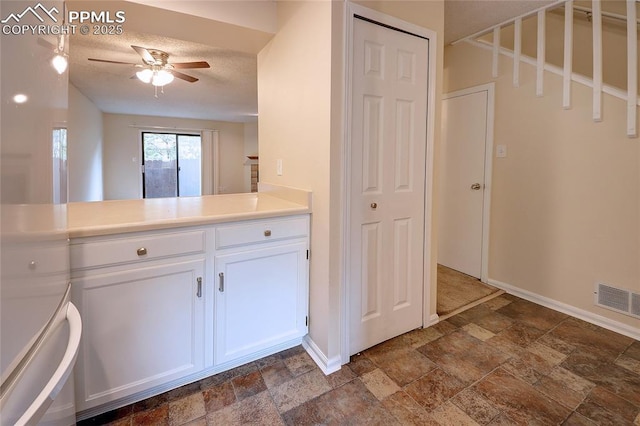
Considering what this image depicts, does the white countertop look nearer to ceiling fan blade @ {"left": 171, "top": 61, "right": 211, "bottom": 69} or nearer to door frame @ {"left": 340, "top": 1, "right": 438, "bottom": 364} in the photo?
door frame @ {"left": 340, "top": 1, "right": 438, "bottom": 364}

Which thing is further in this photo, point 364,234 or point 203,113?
point 203,113

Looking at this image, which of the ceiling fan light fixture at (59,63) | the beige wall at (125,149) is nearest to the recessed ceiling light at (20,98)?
the ceiling fan light fixture at (59,63)

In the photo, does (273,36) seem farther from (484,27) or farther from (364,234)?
(484,27)

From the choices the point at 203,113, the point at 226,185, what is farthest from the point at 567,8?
the point at 226,185

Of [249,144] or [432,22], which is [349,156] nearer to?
[432,22]

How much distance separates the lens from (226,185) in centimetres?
797

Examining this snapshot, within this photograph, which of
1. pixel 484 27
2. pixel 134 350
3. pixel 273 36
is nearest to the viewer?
pixel 134 350

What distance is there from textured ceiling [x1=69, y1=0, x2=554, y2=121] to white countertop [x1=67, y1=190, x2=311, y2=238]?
1.10 meters

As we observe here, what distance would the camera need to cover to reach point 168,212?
1560 mm

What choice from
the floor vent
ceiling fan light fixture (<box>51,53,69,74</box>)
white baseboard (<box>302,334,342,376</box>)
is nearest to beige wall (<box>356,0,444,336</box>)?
white baseboard (<box>302,334,342,376</box>)

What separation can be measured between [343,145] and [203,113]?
5.90m

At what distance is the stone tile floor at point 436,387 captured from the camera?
52.9 inches

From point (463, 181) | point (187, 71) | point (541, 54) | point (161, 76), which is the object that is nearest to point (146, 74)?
point (161, 76)

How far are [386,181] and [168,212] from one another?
4.01ft
